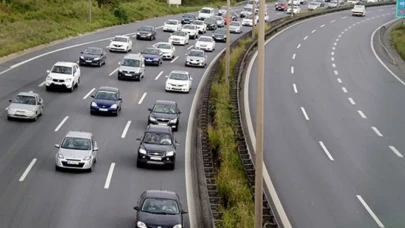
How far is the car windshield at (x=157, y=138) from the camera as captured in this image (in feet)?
106

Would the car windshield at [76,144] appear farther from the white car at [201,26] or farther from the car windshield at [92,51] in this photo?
the white car at [201,26]

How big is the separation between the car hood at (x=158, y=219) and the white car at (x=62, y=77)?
79.7ft

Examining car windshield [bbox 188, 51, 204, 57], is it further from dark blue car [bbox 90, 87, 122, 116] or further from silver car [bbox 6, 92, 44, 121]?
silver car [bbox 6, 92, 44, 121]

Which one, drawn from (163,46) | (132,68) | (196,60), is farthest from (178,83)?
(163,46)

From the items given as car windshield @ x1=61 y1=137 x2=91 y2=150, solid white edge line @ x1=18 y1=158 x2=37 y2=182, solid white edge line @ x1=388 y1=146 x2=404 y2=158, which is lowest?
solid white edge line @ x1=388 y1=146 x2=404 y2=158

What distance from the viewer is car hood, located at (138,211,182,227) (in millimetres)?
23125

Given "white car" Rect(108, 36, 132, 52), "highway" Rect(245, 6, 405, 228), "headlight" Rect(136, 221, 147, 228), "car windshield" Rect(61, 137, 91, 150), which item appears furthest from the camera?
"white car" Rect(108, 36, 132, 52)

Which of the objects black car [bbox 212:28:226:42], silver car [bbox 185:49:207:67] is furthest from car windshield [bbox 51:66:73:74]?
black car [bbox 212:28:226:42]

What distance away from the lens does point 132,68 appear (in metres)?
52.2

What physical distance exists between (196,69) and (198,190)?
101 feet

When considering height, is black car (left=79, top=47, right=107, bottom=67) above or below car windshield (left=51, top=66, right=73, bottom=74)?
below

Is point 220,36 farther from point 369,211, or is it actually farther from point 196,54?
point 369,211

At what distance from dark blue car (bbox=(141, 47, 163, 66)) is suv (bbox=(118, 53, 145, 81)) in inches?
216

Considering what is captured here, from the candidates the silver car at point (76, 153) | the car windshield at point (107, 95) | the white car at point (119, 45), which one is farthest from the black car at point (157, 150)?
the white car at point (119, 45)
